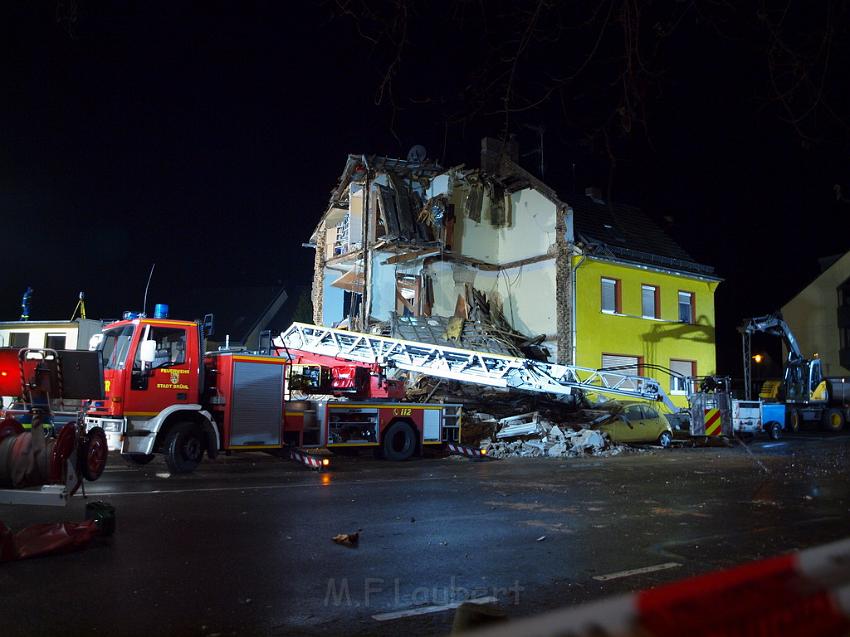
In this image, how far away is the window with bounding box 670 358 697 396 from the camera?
28.8m

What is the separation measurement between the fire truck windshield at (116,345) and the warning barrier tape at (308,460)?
367 cm

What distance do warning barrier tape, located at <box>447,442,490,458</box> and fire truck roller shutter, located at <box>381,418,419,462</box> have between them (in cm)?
108

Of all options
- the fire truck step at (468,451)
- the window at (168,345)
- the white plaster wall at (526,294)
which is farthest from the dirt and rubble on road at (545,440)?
the window at (168,345)

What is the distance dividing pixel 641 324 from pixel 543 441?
11.3 m

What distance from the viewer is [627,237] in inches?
1151

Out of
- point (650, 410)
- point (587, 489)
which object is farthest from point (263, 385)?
point (650, 410)

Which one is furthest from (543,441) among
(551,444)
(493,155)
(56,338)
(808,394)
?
(56,338)

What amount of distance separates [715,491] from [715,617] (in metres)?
10.6

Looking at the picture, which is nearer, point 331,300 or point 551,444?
point 551,444

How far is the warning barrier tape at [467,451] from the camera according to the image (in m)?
16.9

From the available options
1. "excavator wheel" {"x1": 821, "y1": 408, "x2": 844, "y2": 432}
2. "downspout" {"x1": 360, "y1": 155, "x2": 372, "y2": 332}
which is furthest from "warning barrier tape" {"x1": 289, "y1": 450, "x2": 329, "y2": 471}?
"excavator wheel" {"x1": 821, "y1": 408, "x2": 844, "y2": 432}

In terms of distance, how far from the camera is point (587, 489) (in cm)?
1109

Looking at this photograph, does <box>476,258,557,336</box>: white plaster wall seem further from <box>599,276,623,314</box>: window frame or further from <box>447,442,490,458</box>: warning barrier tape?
<box>447,442,490,458</box>: warning barrier tape

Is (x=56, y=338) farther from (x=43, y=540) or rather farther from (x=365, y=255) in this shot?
(x=43, y=540)
